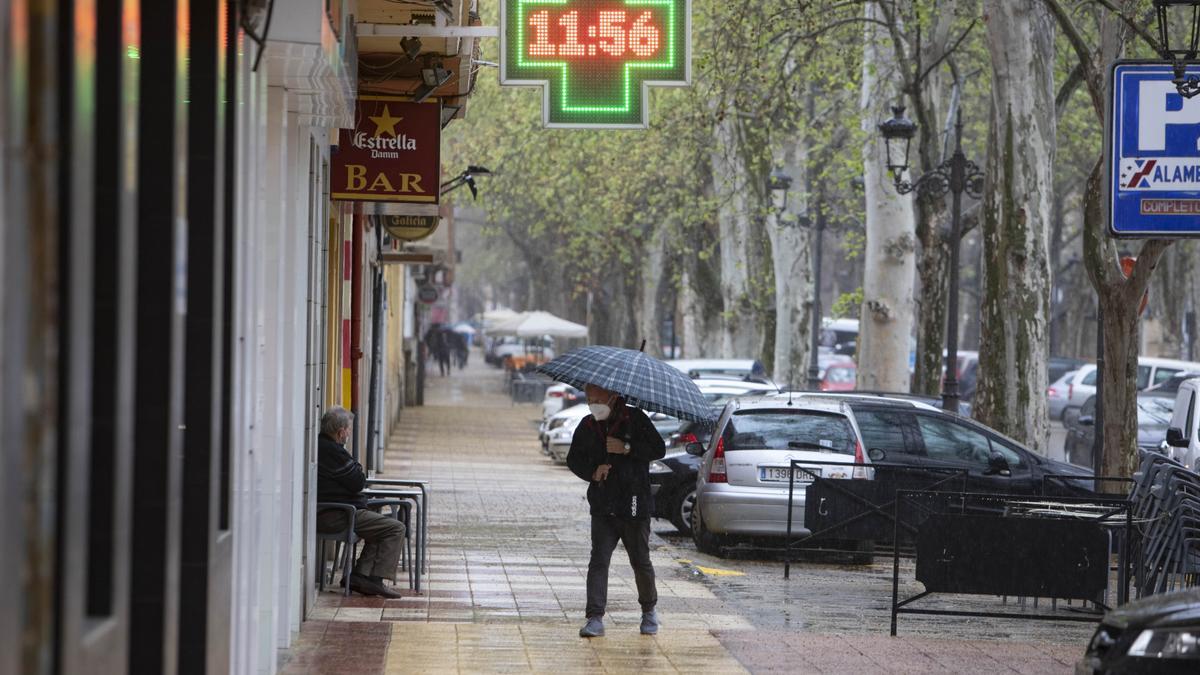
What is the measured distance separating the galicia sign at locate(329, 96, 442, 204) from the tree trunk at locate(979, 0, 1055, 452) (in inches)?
376

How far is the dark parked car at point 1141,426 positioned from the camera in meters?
29.6

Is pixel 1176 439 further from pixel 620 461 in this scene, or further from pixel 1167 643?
pixel 1167 643

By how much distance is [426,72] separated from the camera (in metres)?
13.3

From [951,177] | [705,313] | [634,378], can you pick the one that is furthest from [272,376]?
[705,313]

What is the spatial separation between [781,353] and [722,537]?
21.9m

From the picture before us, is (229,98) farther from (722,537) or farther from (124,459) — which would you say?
(722,537)

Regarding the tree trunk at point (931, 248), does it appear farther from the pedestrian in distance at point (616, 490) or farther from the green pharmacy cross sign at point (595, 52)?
the green pharmacy cross sign at point (595, 52)

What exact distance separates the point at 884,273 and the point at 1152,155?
1860 centimetres

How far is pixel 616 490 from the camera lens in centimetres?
1144

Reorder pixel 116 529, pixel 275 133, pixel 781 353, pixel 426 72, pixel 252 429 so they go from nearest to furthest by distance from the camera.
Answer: pixel 116 529 → pixel 252 429 → pixel 275 133 → pixel 426 72 → pixel 781 353

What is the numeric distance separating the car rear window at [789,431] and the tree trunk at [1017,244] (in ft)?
13.9

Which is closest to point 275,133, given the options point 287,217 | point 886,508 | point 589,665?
point 287,217

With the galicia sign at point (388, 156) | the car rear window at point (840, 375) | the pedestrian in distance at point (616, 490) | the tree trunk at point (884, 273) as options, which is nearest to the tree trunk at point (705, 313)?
the car rear window at point (840, 375)

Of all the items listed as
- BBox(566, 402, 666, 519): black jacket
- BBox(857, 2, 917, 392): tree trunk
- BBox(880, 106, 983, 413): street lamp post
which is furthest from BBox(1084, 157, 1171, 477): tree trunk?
BBox(857, 2, 917, 392): tree trunk
